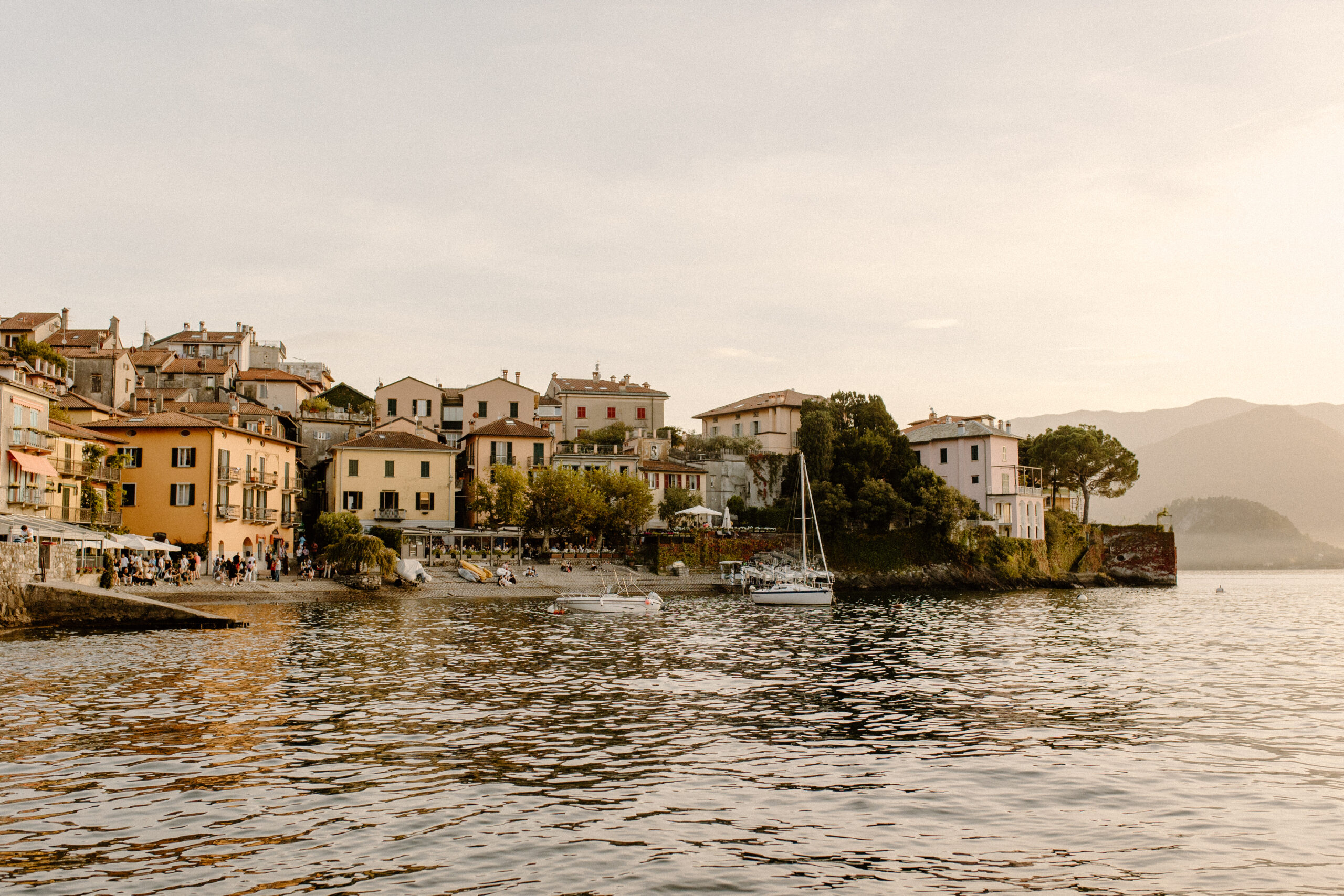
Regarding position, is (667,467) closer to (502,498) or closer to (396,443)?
(502,498)

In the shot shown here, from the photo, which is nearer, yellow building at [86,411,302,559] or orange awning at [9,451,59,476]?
orange awning at [9,451,59,476]

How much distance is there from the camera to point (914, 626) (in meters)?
45.0

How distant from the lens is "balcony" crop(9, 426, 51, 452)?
172ft

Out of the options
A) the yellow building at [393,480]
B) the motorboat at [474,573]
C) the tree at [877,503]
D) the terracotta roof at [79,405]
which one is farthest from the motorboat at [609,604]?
the terracotta roof at [79,405]

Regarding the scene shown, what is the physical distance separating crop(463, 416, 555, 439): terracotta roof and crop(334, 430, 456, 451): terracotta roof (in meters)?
4.88

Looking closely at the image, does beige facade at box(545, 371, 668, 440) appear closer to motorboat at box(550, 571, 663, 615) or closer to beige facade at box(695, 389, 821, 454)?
beige facade at box(695, 389, 821, 454)

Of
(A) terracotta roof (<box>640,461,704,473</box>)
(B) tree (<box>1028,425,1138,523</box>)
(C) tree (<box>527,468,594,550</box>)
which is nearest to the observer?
(C) tree (<box>527,468,594,550</box>)

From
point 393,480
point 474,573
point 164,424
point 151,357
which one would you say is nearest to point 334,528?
point 393,480

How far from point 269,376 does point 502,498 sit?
1590 inches

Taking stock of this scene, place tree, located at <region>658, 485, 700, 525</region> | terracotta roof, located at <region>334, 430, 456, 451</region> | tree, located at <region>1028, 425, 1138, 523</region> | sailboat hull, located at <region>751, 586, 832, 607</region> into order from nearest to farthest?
1. sailboat hull, located at <region>751, 586, 832, 607</region>
2. terracotta roof, located at <region>334, 430, 456, 451</region>
3. tree, located at <region>658, 485, 700, 525</region>
4. tree, located at <region>1028, 425, 1138, 523</region>

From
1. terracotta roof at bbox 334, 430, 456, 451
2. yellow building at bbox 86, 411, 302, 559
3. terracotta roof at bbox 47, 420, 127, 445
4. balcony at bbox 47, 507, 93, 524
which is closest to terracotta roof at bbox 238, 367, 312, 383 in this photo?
terracotta roof at bbox 334, 430, 456, 451

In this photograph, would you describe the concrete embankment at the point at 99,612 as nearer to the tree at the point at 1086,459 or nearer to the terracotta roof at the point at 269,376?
the terracotta roof at the point at 269,376

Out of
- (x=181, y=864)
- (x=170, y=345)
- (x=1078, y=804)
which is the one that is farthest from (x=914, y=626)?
(x=170, y=345)

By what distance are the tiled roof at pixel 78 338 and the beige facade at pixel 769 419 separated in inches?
2372
